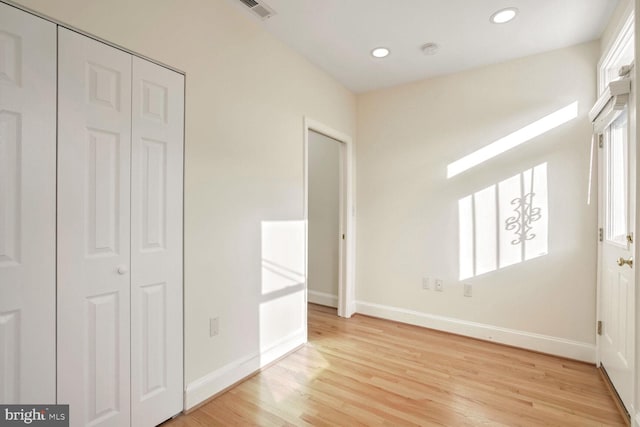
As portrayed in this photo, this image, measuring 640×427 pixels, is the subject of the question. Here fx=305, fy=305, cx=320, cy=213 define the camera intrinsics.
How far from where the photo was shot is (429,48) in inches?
106

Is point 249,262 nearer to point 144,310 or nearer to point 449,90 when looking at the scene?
point 144,310

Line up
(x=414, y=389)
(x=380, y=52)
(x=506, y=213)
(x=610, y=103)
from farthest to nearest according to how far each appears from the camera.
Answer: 1. (x=506, y=213)
2. (x=380, y=52)
3. (x=414, y=389)
4. (x=610, y=103)

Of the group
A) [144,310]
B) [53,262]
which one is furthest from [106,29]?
[144,310]

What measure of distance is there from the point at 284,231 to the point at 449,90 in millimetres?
2283

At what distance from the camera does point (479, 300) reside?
10.1ft

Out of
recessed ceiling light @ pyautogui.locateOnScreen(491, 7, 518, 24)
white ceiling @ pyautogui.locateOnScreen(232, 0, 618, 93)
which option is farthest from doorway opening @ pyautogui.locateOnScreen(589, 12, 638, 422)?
recessed ceiling light @ pyautogui.locateOnScreen(491, 7, 518, 24)

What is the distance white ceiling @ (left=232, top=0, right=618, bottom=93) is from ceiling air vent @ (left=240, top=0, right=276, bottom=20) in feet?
0.14

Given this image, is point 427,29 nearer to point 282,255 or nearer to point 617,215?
point 617,215

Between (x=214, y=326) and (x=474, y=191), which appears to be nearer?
(x=214, y=326)

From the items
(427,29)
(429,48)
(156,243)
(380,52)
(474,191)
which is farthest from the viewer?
(474,191)

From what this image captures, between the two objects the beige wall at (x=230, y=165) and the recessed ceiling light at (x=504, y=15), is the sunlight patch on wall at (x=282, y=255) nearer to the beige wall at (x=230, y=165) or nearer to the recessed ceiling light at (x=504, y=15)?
the beige wall at (x=230, y=165)

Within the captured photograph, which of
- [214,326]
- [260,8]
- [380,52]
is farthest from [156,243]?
[380,52]

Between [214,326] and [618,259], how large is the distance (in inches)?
109

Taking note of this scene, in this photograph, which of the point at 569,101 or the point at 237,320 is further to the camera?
the point at 569,101
